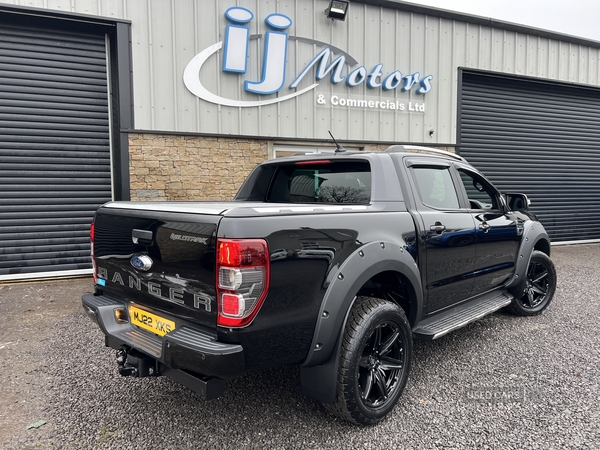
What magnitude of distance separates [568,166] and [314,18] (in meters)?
8.14

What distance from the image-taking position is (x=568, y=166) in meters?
11.2

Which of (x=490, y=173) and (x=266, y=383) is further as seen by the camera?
(x=490, y=173)

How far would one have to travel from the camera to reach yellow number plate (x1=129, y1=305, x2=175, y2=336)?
238 cm

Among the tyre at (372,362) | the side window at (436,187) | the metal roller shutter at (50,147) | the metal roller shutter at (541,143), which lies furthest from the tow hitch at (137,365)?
the metal roller shutter at (541,143)

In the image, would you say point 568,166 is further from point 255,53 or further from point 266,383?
point 266,383

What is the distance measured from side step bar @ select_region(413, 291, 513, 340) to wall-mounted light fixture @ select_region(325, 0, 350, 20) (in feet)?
19.8

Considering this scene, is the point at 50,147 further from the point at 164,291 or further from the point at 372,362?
the point at 372,362

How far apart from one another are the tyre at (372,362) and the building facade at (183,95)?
523cm

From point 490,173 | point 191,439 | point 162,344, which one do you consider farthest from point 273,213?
point 490,173

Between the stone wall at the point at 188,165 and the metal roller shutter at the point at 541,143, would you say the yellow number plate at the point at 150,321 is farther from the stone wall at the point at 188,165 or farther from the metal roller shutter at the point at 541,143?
the metal roller shutter at the point at 541,143

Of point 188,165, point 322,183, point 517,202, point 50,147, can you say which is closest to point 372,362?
point 322,183

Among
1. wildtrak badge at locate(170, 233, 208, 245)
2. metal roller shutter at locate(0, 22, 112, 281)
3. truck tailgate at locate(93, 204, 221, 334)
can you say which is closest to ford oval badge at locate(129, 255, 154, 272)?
truck tailgate at locate(93, 204, 221, 334)

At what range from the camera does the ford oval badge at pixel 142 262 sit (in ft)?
7.86

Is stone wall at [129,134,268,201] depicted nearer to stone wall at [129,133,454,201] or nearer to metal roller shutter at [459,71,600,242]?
stone wall at [129,133,454,201]
